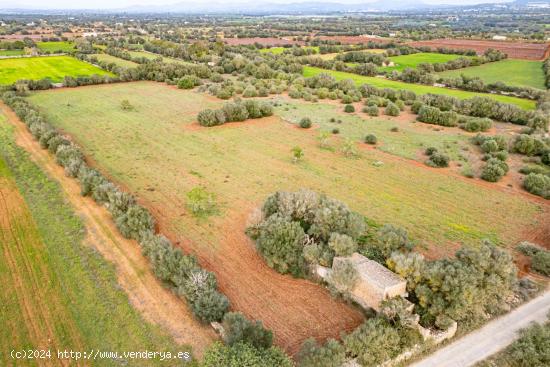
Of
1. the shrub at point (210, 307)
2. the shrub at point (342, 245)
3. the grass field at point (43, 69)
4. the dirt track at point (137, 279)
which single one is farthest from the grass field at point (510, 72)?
the grass field at point (43, 69)

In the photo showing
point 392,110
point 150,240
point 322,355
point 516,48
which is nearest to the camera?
point 322,355

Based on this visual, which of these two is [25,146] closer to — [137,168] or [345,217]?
[137,168]

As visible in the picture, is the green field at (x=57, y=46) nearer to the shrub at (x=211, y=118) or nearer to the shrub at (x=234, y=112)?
the shrub at (x=211, y=118)

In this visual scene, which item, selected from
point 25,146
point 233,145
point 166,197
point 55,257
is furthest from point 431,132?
point 25,146

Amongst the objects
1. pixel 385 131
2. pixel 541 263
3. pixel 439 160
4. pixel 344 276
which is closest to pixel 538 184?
pixel 439 160

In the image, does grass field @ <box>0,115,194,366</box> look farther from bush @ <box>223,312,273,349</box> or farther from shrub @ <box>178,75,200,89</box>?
shrub @ <box>178,75,200,89</box>

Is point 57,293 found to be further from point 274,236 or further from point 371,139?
point 371,139
